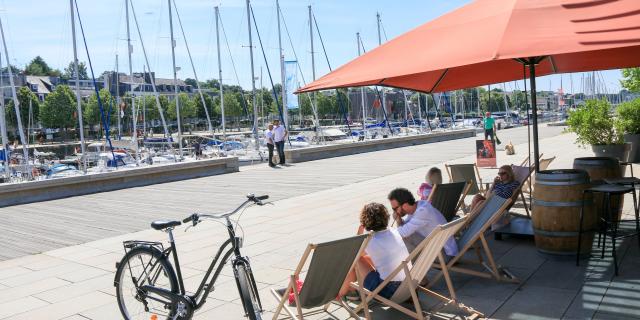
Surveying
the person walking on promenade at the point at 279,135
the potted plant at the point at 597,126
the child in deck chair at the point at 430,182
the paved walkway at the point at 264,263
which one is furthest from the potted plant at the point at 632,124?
the person walking on promenade at the point at 279,135

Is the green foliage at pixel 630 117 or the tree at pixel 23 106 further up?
the tree at pixel 23 106

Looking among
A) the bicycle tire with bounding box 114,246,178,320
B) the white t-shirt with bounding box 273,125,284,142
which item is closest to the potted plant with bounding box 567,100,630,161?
the white t-shirt with bounding box 273,125,284,142

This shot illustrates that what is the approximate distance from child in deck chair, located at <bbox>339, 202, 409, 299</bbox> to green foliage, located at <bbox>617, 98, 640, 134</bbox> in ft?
42.0

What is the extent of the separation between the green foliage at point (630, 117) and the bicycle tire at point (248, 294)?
45.7ft

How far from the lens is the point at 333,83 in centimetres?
525

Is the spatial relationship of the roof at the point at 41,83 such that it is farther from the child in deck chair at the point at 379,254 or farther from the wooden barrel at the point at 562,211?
the child in deck chair at the point at 379,254

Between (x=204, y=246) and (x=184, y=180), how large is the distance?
9.47 metres

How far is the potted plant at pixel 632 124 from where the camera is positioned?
14.7m

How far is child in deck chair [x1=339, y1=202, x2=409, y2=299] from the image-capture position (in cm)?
441

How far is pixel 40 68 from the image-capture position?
142 meters

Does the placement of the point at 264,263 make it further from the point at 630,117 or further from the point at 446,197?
the point at 630,117

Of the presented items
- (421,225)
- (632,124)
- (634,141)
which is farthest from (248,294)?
(632,124)

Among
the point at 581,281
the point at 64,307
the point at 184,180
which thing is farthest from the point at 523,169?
the point at 184,180

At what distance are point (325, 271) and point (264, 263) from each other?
2744 millimetres
